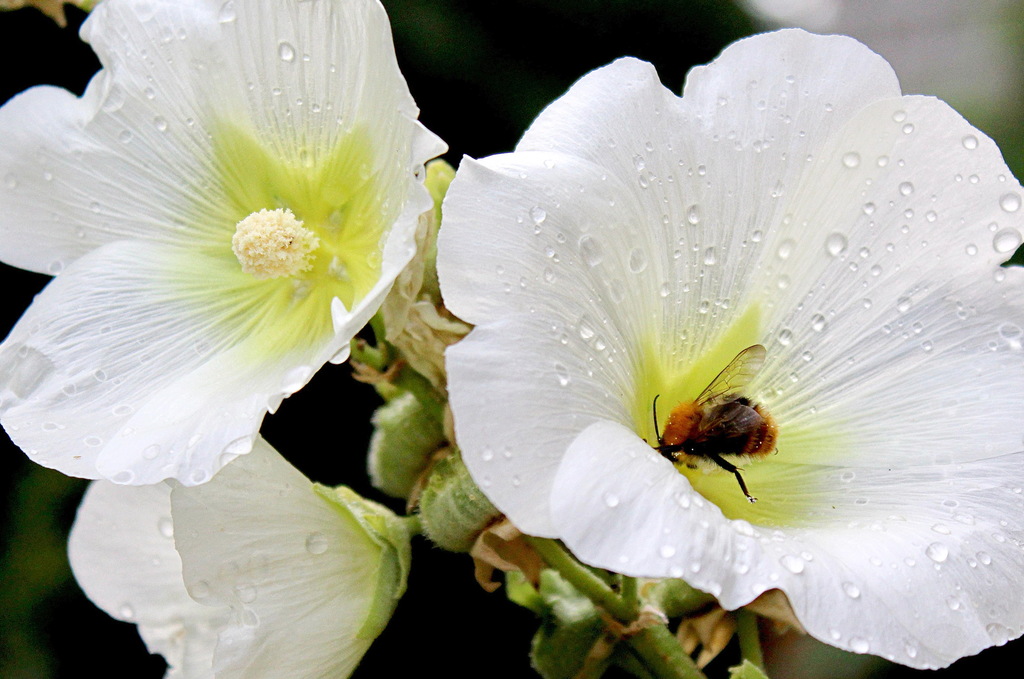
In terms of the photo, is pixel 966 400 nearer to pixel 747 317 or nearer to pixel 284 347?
pixel 747 317

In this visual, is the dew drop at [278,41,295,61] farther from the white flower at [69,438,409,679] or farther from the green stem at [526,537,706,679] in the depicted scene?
the green stem at [526,537,706,679]

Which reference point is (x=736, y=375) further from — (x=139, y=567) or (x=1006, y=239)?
(x=139, y=567)

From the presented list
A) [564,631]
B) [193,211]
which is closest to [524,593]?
[564,631]

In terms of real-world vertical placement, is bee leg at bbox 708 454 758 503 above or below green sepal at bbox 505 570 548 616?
above

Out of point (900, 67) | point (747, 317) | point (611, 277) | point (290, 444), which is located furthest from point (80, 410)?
point (900, 67)

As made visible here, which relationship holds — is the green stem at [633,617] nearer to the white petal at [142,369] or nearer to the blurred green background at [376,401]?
the white petal at [142,369]

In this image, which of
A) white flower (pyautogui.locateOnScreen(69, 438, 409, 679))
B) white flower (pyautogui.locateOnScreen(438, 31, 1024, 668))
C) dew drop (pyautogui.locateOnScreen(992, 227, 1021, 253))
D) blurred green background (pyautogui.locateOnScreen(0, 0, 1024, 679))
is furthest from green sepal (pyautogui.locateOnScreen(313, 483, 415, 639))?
blurred green background (pyautogui.locateOnScreen(0, 0, 1024, 679))
